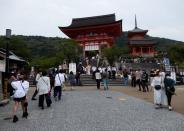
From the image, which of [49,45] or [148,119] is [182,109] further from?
[49,45]

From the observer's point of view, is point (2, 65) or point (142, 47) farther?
point (142, 47)

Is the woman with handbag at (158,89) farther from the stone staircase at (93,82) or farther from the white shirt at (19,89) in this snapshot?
the stone staircase at (93,82)

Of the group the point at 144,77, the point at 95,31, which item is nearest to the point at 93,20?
the point at 95,31

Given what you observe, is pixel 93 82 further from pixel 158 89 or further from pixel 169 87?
pixel 169 87

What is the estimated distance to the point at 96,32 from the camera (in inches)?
2238

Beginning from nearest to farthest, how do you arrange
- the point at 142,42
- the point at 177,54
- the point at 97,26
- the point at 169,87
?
the point at 169,87 < the point at 177,54 < the point at 97,26 < the point at 142,42

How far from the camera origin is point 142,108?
14266 mm

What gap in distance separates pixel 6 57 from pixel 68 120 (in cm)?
764

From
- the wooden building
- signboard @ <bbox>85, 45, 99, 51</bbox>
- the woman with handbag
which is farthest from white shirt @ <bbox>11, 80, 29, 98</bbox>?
the wooden building

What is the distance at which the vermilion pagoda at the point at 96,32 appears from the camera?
55.4m

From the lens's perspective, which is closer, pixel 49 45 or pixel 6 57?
pixel 6 57

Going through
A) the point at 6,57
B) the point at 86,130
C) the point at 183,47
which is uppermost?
the point at 183,47

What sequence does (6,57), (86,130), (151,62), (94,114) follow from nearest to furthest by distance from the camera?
(86,130)
(94,114)
(6,57)
(151,62)

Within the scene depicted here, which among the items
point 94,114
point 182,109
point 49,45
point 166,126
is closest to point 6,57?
point 94,114
